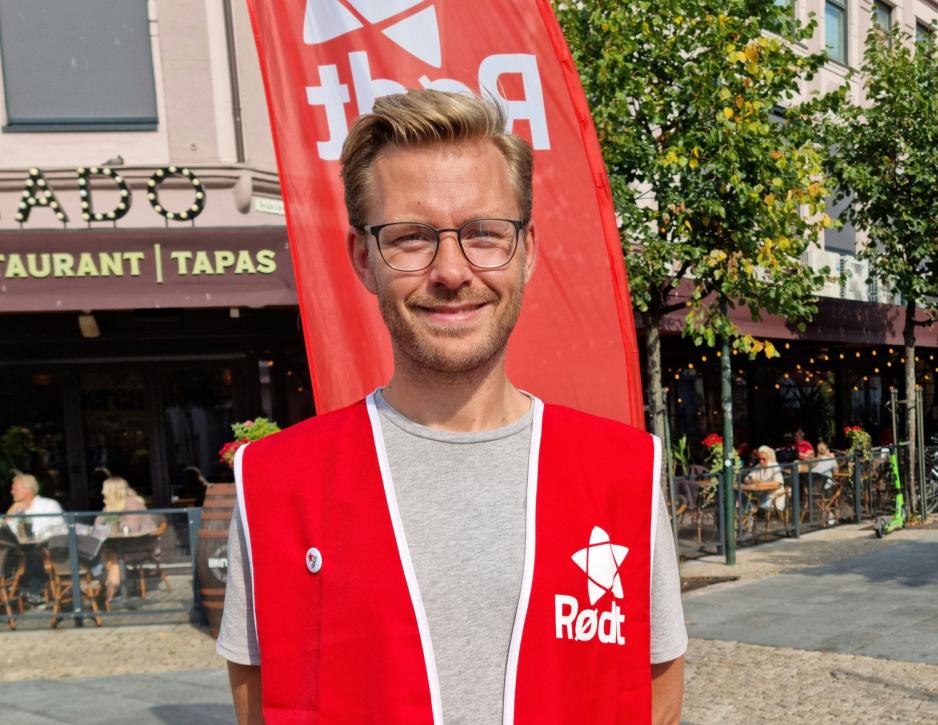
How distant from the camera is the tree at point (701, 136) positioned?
9.27m

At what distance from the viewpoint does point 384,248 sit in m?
1.93

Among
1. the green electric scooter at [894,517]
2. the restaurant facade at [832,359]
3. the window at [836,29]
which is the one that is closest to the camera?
the green electric scooter at [894,517]

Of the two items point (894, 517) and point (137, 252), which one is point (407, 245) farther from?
point (894, 517)

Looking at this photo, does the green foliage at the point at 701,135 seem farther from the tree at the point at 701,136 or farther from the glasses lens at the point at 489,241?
the glasses lens at the point at 489,241

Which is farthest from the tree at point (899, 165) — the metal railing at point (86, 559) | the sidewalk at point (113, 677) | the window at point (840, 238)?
the sidewalk at point (113, 677)

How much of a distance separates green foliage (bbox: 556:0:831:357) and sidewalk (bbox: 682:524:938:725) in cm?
267

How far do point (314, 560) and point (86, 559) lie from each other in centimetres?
837

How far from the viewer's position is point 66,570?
9.31m

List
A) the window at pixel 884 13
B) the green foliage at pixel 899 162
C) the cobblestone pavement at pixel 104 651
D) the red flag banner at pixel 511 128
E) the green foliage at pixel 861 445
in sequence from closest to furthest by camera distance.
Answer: the red flag banner at pixel 511 128
the cobblestone pavement at pixel 104 651
the green foliage at pixel 899 162
the green foliage at pixel 861 445
the window at pixel 884 13

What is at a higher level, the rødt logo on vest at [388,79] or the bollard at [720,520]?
the rødt logo on vest at [388,79]

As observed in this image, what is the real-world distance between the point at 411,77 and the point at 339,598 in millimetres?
2216

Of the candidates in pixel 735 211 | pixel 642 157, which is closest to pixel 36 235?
pixel 642 157

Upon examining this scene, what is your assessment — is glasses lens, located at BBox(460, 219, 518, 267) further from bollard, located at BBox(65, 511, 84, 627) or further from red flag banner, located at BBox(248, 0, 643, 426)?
bollard, located at BBox(65, 511, 84, 627)

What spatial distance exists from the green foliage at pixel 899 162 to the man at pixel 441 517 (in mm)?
13437
